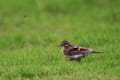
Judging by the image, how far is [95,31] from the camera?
18.8 m

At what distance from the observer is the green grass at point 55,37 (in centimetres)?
1283

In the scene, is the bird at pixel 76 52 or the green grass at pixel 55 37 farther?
the bird at pixel 76 52

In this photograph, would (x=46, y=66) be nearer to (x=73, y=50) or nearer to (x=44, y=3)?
(x=73, y=50)

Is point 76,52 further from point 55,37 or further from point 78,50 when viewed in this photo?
point 55,37

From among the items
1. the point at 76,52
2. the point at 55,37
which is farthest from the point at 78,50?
the point at 55,37

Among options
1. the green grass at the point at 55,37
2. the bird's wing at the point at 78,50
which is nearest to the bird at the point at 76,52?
the bird's wing at the point at 78,50

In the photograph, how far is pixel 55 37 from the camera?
18.3 m

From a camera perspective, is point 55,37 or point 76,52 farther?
point 55,37

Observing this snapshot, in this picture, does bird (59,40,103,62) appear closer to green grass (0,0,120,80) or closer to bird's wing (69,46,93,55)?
bird's wing (69,46,93,55)

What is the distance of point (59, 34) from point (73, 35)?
1030 millimetres

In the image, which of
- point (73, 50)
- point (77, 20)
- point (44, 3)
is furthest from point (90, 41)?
point (44, 3)

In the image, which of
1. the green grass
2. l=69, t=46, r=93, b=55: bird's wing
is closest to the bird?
l=69, t=46, r=93, b=55: bird's wing

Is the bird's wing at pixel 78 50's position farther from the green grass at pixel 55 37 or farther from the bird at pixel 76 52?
the green grass at pixel 55 37

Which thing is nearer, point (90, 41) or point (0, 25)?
point (90, 41)
